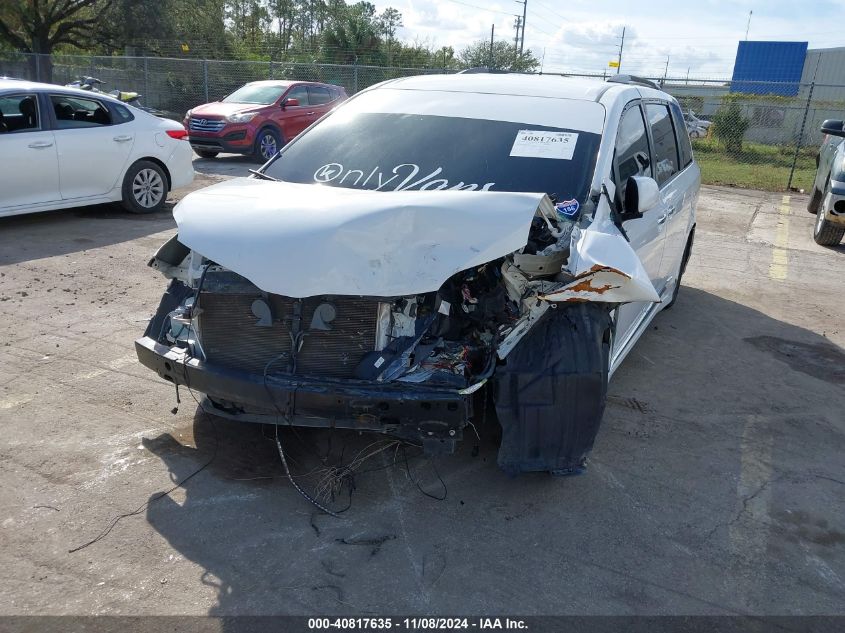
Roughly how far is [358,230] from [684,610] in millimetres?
2084

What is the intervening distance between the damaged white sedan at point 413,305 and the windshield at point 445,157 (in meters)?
0.04

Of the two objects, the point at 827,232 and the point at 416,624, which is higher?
the point at 827,232

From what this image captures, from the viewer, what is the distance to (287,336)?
3412 mm

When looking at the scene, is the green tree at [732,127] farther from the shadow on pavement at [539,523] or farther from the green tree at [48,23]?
the green tree at [48,23]

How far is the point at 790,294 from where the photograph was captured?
7.65 metres

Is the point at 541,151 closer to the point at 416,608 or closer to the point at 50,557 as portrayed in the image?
the point at 416,608

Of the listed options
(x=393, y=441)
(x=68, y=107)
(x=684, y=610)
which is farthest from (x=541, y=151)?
(x=68, y=107)

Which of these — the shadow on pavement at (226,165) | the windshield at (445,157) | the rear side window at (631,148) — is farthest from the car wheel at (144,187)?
the rear side window at (631,148)

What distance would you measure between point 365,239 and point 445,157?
4.24 feet

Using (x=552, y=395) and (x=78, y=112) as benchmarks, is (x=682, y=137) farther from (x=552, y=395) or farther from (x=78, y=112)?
(x=78, y=112)

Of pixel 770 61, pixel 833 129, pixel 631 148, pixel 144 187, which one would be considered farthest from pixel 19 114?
pixel 770 61

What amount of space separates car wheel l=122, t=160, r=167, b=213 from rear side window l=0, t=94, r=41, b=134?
1.29 m

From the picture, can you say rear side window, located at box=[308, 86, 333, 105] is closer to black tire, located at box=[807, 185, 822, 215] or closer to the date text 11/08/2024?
black tire, located at box=[807, 185, 822, 215]

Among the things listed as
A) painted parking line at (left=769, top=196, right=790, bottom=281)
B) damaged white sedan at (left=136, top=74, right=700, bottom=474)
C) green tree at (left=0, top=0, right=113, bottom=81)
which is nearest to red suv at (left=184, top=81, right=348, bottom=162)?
painted parking line at (left=769, top=196, right=790, bottom=281)
